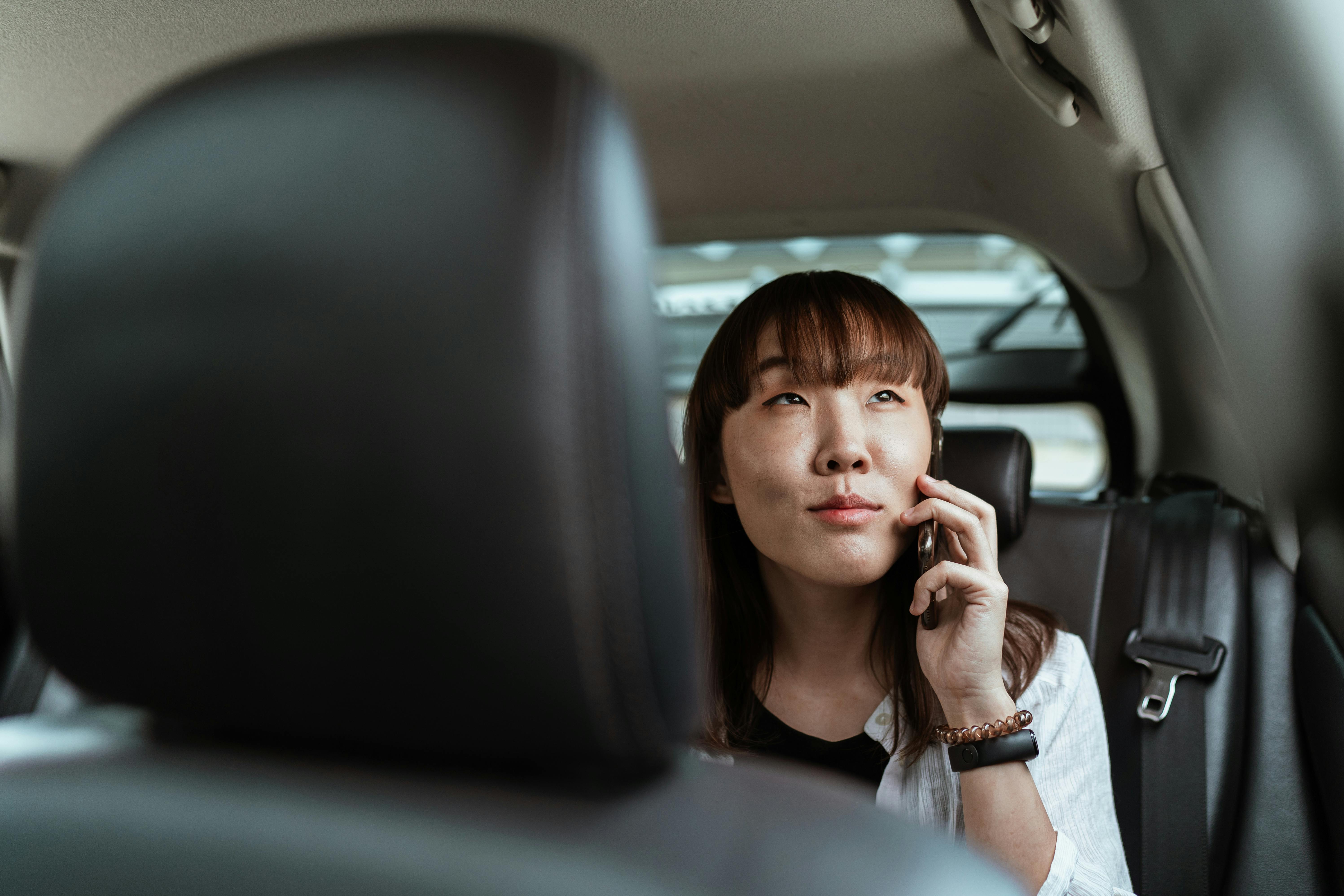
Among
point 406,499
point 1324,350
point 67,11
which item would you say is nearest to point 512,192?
point 406,499

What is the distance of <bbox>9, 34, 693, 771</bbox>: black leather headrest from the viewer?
478 mm

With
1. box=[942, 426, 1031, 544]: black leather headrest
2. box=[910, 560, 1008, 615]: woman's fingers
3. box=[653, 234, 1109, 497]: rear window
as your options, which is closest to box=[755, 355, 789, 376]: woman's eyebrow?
box=[910, 560, 1008, 615]: woman's fingers

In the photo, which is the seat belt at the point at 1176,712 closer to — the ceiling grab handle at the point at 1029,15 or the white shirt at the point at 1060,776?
the white shirt at the point at 1060,776

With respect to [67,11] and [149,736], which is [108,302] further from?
[67,11]

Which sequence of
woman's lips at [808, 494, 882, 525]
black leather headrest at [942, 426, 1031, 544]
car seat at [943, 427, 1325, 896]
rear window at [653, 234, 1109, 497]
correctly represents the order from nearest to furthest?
woman's lips at [808, 494, 882, 525] → car seat at [943, 427, 1325, 896] → black leather headrest at [942, 426, 1031, 544] → rear window at [653, 234, 1109, 497]

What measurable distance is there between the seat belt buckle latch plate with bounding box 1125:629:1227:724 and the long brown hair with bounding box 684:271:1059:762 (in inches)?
10.2

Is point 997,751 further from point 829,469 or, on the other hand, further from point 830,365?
point 830,365

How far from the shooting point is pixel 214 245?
52cm

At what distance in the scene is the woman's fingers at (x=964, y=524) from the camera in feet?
4.22

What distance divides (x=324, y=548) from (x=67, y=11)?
1485 mm

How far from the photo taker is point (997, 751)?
1185 mm

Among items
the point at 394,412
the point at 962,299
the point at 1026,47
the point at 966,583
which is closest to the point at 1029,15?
the point at 1026,47

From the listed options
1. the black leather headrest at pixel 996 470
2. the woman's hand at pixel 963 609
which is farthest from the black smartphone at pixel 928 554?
the black leather headrest at pixel 996 470

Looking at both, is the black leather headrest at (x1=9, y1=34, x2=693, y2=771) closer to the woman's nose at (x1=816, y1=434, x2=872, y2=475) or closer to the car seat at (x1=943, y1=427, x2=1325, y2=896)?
the woman's nose at (x1=816, y1=434, x2=872, y2=475)
